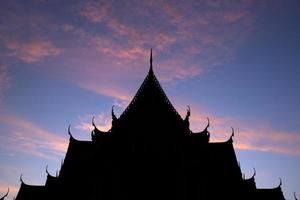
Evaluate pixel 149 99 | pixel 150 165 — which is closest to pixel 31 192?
pixel 150 165

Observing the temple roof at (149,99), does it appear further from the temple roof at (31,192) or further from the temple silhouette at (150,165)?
the temple roof at (31,192)

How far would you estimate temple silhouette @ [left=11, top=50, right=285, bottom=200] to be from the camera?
2448cm

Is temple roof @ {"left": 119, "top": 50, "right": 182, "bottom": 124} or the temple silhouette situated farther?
temple roof @ {"left": 119, "top": 50, "right": 182, "bottom": 124}

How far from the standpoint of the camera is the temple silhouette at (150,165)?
2448 cm

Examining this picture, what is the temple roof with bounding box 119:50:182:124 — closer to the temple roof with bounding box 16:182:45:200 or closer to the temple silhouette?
the temple silhouette

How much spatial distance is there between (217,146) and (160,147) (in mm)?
6603

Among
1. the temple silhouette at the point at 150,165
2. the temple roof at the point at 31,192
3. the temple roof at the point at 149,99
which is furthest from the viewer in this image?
the temple roof at the point at 149,99

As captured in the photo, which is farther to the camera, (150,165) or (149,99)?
(149,99)

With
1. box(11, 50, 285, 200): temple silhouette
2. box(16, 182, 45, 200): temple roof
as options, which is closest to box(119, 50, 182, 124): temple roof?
box(11, 50, 285, 200): temple silhouette

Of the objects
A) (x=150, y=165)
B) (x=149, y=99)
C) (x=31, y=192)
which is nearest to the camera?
(x=150, y=165)

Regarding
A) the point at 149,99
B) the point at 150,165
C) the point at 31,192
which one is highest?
the point at 149,99

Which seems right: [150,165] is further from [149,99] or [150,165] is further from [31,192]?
[31,192]

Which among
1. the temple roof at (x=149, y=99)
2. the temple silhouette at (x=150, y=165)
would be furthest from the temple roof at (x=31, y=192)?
the temple roof at (x=149, y=99)

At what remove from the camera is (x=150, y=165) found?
25688 mm
